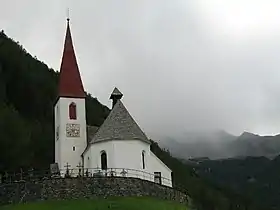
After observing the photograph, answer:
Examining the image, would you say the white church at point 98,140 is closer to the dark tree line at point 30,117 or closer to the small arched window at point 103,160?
the small arched window at point 103,160

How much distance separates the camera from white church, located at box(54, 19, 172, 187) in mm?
54906

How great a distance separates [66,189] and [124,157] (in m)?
8.40

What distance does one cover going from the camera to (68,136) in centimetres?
6056

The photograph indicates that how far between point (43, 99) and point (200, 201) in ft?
112

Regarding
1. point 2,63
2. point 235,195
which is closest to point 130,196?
point 2,63

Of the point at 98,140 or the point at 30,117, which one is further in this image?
the point at 30,117

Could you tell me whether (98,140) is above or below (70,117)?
below

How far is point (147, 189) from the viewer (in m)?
50.2

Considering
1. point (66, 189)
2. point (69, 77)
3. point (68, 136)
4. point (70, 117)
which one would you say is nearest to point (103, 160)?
point (68, 136)

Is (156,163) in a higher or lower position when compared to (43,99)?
lower

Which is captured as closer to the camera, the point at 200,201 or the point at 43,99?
the point at 43,99

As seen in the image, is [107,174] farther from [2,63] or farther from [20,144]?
[2,63]

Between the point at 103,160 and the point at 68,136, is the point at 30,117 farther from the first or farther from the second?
the point at 103,160

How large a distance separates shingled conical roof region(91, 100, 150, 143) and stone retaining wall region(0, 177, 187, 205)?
6.98 m
